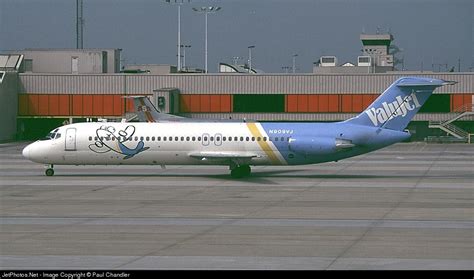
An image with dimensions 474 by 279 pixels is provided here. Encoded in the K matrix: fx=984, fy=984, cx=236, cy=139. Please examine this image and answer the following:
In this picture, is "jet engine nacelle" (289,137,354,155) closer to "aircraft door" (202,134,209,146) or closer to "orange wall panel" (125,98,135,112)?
"aircraft door" (202,134,209,146)

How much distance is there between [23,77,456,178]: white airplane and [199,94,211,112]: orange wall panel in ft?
134

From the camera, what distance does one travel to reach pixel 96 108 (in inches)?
3602

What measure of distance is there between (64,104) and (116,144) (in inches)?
1697

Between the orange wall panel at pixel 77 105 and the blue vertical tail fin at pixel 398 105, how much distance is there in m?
46.0

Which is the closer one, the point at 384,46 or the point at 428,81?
the point at 428,81

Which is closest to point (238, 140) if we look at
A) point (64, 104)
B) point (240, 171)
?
point (240, 171)

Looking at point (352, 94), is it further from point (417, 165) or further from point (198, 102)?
point (417, 165)

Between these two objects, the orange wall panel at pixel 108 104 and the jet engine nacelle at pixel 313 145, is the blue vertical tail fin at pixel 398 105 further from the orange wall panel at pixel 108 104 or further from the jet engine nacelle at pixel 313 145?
the orange wall panel at pixel 108 104

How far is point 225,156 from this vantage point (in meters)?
49.6

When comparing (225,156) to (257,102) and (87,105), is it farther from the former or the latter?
(87,105)

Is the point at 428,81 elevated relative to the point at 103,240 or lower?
elevated

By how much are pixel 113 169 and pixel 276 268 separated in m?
34.9

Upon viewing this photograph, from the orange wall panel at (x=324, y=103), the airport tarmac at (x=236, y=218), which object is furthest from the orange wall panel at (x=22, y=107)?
the airport tarmac at (x=236, y=218)
